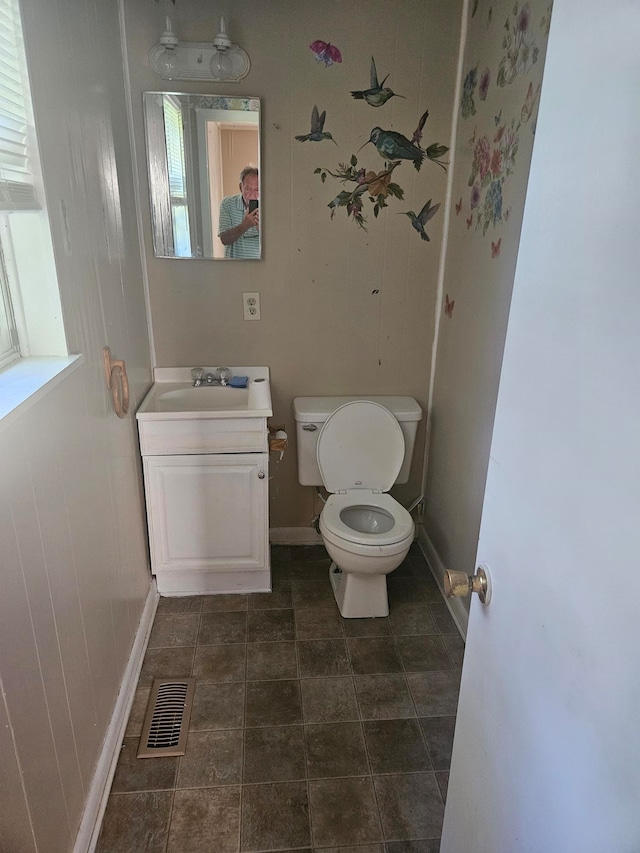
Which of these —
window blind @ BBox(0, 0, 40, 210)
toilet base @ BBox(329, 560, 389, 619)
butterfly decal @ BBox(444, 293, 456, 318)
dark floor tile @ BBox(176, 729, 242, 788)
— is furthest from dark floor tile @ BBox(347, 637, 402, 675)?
window blind @ BBox(0, 0, 40, 210)

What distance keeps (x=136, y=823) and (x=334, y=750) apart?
1.88 feet

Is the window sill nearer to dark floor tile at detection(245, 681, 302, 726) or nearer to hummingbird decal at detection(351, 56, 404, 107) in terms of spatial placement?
dark floor tile at detection(245, 681, 302, 726)

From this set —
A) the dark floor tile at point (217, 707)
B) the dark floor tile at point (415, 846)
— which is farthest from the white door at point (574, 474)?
the dark floor tile at point (217, 707)

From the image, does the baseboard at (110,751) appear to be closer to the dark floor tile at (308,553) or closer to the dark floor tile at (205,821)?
the dark floor tile at (205,821)

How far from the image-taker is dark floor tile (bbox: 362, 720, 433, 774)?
1.64 m

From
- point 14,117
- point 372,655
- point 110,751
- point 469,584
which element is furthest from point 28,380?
point 372,655

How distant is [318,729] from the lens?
1.75 metres

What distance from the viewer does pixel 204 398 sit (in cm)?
239

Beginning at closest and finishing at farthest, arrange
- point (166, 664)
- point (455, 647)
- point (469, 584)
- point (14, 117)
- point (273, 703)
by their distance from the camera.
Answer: point (469, 584) → point (14, 117) → point (273, 703) → point (166, 664) → point (455, 647)

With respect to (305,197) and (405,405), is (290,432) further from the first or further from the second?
(305,197)

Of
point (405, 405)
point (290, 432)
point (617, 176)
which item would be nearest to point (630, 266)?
point (617, 176)

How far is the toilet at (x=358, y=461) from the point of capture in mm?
2248

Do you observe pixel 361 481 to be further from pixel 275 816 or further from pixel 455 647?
pixel 275 816

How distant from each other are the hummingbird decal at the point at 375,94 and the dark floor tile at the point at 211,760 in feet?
7.64
